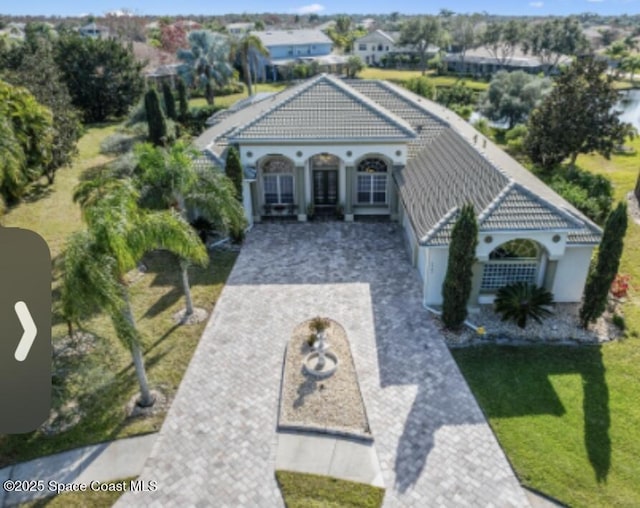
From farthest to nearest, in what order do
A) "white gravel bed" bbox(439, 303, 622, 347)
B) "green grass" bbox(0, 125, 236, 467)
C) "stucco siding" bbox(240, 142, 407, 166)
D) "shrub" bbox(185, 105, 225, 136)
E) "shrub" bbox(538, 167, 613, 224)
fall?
"shrub" bbox(185, 105, 225, 136) → "shrub" bbox(538, 167, 613, 224) → "stucco siding" bbox(240, 142, 407, 166) → "white gravel bed" bbox(439, 303, 622, 347) → "green grass" bbox(0, 125, 236, 467)

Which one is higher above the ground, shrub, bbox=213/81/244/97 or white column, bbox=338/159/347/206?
white column, bbox=338/159/347/206

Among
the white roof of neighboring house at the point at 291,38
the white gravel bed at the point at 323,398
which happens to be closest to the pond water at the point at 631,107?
the white roof of neighboring house at the point at 291,38

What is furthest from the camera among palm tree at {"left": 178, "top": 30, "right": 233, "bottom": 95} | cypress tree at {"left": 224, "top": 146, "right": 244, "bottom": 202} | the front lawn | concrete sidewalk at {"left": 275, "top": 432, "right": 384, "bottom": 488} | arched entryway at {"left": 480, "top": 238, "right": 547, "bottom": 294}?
the front lawn

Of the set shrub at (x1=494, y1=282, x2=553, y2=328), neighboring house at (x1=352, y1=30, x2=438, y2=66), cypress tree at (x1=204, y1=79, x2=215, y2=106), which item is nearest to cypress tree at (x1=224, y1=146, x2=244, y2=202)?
shrub at (x1=494, y1=282, x2=553, y2=328)

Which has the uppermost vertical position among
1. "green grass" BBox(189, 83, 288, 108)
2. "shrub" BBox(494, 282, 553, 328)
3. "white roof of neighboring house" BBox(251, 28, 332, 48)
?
"white roof of neighboring house" BBox(251, 28, 332, 48)

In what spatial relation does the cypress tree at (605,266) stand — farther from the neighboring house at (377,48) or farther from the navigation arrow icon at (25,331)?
the neighboring house at (377,48)

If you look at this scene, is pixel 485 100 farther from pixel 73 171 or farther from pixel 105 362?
pixel 105 362

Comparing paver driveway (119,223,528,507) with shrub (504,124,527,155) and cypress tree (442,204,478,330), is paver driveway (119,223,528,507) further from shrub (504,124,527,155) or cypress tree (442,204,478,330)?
shrub (504,124,527,155)

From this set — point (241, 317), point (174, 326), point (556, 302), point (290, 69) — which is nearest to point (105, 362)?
point (174, 326)

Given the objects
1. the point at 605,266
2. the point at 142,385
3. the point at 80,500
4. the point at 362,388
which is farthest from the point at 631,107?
the point at 80,500
